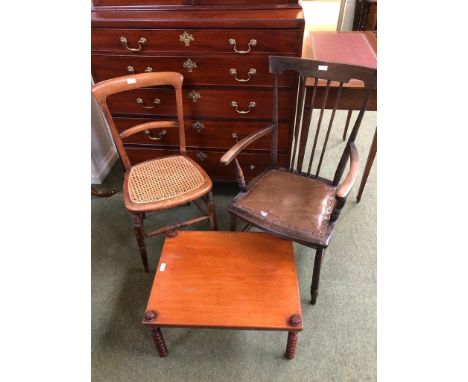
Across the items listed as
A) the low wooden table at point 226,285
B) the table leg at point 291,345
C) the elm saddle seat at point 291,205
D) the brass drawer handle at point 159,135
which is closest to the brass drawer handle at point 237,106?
the elm saddle seat at point 291,205

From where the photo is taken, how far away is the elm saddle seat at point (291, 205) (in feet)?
4.17

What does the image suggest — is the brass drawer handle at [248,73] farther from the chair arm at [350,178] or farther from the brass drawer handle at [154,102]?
the chair arm at [350,178]

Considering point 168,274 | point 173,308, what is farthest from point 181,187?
point 173,308

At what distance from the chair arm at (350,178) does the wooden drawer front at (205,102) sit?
46 cm

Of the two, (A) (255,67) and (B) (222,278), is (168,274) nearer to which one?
(B) (222,278)

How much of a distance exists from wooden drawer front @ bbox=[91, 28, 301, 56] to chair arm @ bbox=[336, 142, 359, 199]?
0.55m

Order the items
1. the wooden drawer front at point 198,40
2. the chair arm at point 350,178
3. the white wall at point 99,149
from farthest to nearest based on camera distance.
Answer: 1. the white wall at point 99,149
2. the wooden drawer front at point 198,40
3. the chair arm at point 350,178

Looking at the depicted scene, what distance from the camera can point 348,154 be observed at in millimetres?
1330

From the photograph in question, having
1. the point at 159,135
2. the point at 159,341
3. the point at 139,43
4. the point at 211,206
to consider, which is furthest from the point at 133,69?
the point at 159,341

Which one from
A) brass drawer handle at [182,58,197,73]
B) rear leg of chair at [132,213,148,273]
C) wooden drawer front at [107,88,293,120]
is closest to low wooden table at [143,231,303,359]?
rear leg of chair at [132,213,148,273]

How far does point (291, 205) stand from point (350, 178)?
0.33 meters

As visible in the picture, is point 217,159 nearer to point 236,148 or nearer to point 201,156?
point 201,156

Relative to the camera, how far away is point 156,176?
1.56 metres

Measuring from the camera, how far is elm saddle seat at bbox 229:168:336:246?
4.17ft
